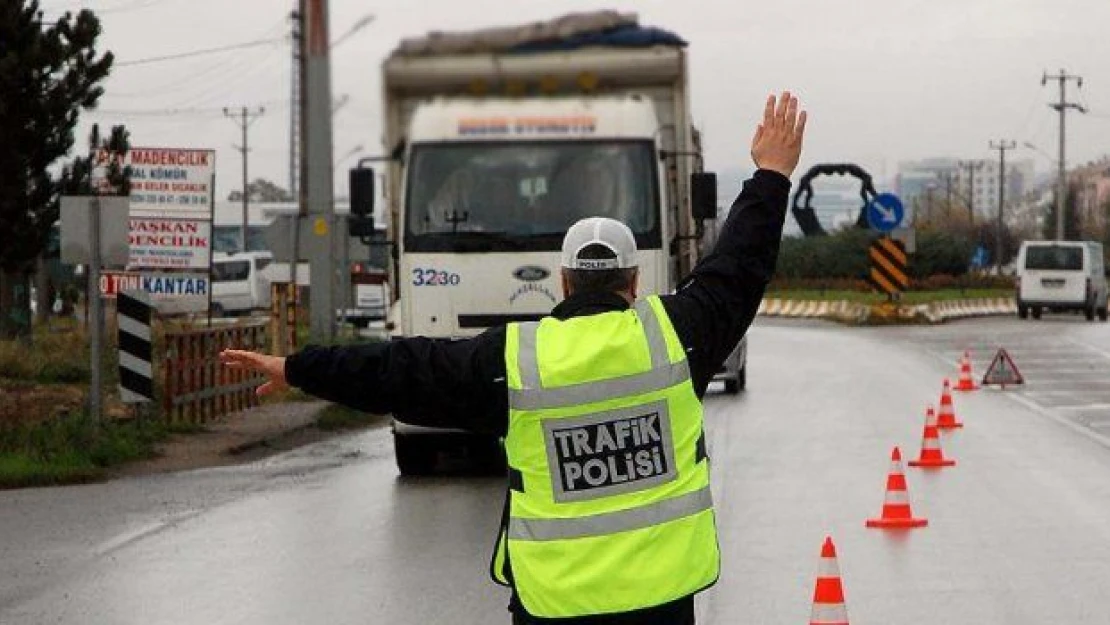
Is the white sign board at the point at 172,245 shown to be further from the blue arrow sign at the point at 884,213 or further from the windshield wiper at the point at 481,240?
the blue arrow sign at the point at 884,213

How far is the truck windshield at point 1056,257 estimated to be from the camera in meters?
61.1

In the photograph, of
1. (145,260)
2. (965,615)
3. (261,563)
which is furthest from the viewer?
(145,260)

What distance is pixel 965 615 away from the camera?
1111 cm

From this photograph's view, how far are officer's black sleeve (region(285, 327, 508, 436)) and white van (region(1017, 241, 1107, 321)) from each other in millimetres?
Answer: 56489

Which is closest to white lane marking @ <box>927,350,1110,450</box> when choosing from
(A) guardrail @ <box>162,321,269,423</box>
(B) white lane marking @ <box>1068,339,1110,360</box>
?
(A) guardrail @ <box>162,321,269,423</box>

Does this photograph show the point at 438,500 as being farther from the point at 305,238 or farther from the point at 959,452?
the point at 305,238

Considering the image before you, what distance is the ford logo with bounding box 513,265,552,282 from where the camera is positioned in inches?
734

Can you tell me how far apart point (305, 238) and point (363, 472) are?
1342 centimetres

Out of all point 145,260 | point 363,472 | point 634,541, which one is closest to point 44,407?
point 145,260

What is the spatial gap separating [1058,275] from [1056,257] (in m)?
0.59

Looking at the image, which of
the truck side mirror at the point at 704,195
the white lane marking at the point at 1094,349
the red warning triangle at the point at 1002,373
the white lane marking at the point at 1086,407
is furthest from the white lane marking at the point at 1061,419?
the white lane marking at the point at 1094,349

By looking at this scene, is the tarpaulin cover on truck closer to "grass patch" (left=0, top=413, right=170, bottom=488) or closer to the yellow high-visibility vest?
"grass patch" (left=0, top=413, right=170, bottom=488)

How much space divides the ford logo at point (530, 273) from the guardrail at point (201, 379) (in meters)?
5.21

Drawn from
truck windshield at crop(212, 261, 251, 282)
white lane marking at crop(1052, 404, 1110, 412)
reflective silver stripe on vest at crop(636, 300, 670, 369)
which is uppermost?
reflective silver stripe on vest at crop(636, 300, 670, 369)
